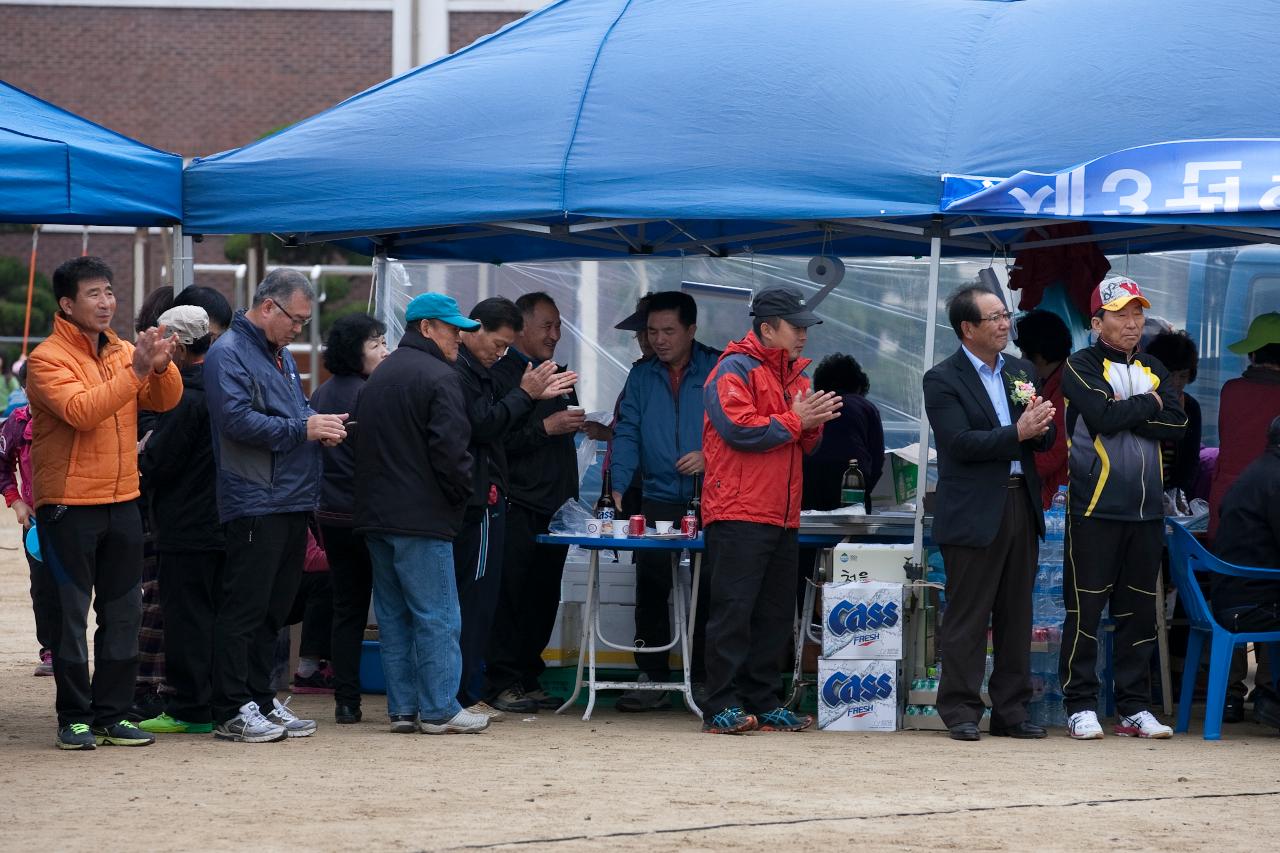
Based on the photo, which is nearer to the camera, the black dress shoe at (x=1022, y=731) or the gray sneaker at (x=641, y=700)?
the black dress shoe at (x=1022, y=731)

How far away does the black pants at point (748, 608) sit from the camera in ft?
23.3

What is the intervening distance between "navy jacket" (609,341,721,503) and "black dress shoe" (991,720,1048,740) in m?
1.74

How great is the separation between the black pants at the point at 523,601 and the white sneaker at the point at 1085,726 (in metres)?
2.35

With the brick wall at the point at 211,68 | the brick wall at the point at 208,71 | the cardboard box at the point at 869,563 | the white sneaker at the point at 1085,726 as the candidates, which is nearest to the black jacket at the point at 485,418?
the cardboard box at the point at 869,563

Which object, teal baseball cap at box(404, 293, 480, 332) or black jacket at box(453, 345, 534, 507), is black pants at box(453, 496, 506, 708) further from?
teal baseball cap at box(404, 293, 480, 332)

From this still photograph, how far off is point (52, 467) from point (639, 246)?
12.6ft

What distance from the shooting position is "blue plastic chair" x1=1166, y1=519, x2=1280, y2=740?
7.15m

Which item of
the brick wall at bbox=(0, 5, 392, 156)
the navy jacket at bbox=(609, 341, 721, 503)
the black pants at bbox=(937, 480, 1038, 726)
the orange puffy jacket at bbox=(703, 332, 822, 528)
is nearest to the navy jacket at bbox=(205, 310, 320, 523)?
the orange puffy jacket at bbox=(703, 332, 822, 528)

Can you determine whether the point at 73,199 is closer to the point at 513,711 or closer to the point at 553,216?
the point at 553,216

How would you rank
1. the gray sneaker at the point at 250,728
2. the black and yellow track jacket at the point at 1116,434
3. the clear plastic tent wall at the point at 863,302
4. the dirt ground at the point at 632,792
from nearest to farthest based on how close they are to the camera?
the dirt ground at the point at 632,792
the gray sneaker at the point at 250,728
the black and yellow track jacket at the point at 1116,434
the clear plastic tent wall at the point at 863,302

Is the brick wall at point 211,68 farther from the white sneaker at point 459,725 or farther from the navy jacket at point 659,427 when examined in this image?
the white sneaker at point 459,725

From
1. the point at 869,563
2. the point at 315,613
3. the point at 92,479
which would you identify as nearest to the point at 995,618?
the point at 869,563

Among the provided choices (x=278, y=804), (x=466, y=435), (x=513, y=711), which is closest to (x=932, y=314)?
(x=466, y=435)

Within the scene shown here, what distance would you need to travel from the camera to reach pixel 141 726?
708cm
